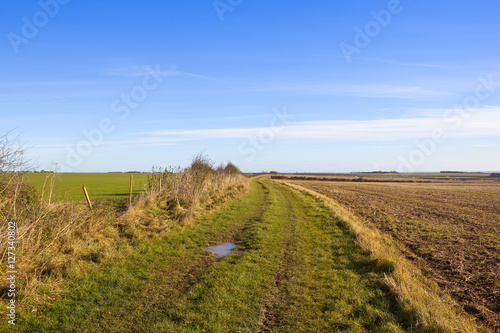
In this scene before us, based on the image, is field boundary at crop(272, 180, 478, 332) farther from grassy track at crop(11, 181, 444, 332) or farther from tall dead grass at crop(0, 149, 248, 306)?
tall dead grass at crop(0, 149, 248, 306)

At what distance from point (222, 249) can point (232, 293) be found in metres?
Answer: 3.97

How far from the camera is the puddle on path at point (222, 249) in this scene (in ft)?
32.2

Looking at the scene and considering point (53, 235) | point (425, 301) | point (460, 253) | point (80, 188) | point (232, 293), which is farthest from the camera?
point (80, 188)

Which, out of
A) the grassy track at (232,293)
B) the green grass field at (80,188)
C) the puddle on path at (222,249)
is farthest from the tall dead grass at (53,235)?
the puddle on path at (222,249)

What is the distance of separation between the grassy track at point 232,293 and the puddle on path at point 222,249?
0.37 meters

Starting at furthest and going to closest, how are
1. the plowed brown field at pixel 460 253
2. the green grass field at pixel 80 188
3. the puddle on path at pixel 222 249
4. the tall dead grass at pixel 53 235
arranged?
the green grass field at pixel 80 188, the puddle on path at pixel 222 249, the plowed brown field at pixel 460 253, the tall dead grass at pixel 53 235

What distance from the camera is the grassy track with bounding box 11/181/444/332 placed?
205 inches

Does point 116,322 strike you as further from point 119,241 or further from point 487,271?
point 487,271

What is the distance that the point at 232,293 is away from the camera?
6453 mm

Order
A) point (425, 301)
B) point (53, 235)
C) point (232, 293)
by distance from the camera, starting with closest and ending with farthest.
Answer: point (425, 301)
point (232, 293)
point (53, 235)

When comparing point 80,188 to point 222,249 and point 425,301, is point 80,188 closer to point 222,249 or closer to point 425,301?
point 222,249

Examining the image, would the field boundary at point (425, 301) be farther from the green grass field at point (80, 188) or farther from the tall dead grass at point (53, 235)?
the green grass field at point (80, 188)

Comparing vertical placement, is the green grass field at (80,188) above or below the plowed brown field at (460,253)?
above

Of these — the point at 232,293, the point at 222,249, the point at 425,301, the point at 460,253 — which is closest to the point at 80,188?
the point at 222,249
